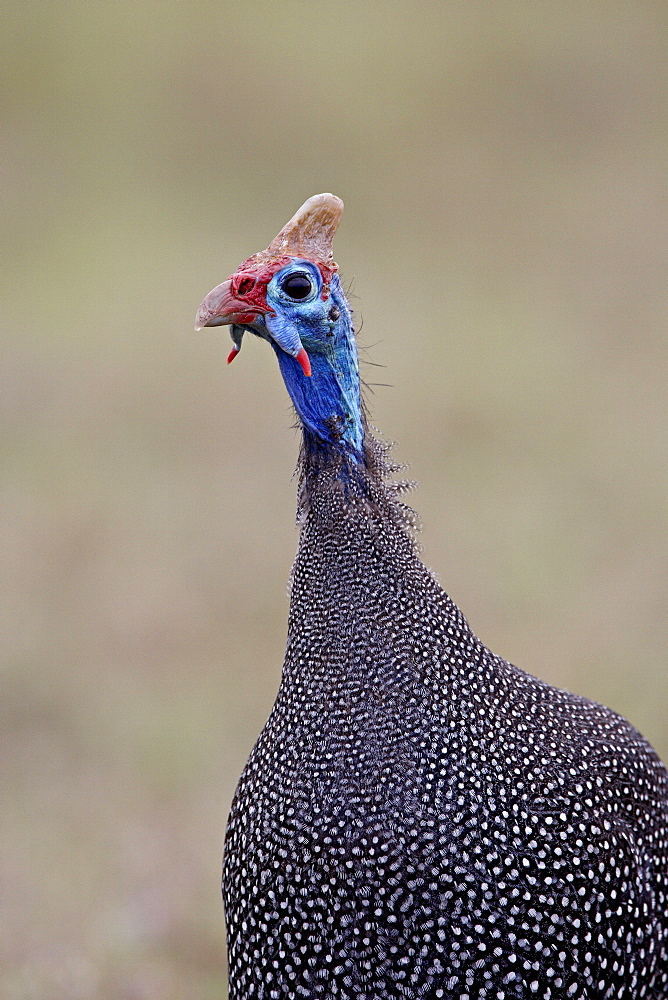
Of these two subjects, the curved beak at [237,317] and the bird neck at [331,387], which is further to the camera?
the bird neck at [331,387]

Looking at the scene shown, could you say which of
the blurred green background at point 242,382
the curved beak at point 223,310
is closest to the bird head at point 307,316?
the curved beak at point 223,310

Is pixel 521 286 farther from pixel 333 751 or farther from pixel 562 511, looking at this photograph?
pixel 333 751

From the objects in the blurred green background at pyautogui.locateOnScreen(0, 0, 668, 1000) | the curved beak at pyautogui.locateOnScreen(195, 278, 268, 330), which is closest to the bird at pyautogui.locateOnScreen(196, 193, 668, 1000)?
the curved beak at pyautogui.locateOnScreen(195, 278, 268, 330)

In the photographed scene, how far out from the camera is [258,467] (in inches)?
361

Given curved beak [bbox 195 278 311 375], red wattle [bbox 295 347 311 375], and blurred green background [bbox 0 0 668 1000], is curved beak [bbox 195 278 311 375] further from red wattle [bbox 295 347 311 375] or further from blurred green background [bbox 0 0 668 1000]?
blurred green background [bbox 0 0 668 1000]

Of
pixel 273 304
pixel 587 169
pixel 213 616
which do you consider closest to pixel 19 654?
pixel 213 616

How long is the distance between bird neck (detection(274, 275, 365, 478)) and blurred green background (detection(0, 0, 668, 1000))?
2.63m

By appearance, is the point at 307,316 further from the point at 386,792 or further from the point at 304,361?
the point at 386,792

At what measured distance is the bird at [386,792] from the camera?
3.13m

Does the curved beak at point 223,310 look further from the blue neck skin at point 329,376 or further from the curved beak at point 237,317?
the blue neck skin at point 329,376

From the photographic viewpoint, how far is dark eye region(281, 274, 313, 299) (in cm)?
321

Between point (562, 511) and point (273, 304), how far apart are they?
18.3ft

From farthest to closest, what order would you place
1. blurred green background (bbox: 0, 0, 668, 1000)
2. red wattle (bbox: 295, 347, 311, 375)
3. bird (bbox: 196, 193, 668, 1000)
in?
blurred green background (bbox: 0, 0, 668, 1000), red wattle (bbox: 295, 347, 311, 375), bird (bbox: 196, 193, 668, 1000)

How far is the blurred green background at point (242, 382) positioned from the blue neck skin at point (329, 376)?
2.68 metres
